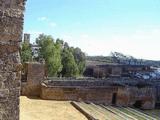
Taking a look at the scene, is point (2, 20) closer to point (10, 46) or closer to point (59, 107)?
point (10, 46)

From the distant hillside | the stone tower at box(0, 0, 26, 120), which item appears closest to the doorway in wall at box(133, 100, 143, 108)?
the stone tower at box(0, 0, 26, 120)

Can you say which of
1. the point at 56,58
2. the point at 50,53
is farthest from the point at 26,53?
the point at 56,58

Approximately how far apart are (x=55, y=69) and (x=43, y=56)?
2.18 m

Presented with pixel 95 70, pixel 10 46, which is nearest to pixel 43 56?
pixel 95 70

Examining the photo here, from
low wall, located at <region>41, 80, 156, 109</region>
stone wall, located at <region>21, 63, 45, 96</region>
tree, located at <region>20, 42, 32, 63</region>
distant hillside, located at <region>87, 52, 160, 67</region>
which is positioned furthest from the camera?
distant hillside, located at <region>87, 52, 160, 67</region>

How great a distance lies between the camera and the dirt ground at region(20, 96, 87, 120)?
48.1 feet

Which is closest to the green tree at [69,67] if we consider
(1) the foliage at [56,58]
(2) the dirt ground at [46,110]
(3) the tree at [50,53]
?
(1) the foliage at [56,58]

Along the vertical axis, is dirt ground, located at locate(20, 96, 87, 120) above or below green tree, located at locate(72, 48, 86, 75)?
below

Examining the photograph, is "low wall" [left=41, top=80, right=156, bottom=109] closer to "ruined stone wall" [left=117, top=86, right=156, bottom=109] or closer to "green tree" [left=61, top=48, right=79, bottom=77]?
"ruined stone wall" [left=117, top=86, right=156, bottom=109]

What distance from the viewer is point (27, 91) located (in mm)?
19547

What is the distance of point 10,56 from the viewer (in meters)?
3.92

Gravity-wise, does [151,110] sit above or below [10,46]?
below

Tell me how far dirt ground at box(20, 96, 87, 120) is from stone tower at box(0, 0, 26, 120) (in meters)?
10.2

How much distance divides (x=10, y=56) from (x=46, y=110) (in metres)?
12.6
